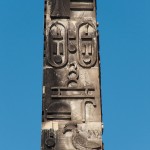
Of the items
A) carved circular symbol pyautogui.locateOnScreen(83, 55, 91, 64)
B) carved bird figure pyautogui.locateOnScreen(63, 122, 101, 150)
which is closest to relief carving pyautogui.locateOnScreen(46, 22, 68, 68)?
carved circular symbol pyautogui.locateOnScreen(83, 55, 91, 64)

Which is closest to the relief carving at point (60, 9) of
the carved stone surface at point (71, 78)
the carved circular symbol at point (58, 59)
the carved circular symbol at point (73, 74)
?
the carved stone surface at point (71, 78)

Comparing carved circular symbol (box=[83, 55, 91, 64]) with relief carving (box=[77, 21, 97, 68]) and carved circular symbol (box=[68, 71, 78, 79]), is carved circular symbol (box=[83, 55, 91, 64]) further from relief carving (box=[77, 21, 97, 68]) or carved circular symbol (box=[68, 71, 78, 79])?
carved circular symbol (box=[68, 71, 78, 79])

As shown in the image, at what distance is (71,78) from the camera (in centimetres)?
905

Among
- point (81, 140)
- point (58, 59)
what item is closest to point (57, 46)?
point (58, 59)

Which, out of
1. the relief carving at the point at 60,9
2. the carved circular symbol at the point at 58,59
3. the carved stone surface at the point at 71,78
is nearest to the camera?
the carved stone surface at the point at 71,78

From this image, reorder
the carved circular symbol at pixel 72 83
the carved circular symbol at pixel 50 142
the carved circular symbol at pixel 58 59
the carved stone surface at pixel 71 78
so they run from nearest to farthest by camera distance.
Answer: the carved circular symbol at pixel 50 142 < the carved stone surface at pixel 71 78 < the carved circular symbol at pixel 72 83 < the carved circular symbol at pixel 58 59

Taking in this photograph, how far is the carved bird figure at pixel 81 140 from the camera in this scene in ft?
27.9

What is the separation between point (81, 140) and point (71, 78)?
113 cm

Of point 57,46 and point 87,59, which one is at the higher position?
point 57,46

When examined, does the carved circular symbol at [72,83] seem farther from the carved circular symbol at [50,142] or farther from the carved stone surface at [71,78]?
the carved circular symbol at [50,142]

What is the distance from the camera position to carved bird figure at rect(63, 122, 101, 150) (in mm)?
8508

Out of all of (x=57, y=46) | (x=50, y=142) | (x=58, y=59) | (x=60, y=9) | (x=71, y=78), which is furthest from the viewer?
(x=60, y=9)

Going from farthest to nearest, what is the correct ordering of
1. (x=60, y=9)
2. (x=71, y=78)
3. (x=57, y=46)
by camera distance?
(x=60, y=9) < (x=57, y=46) < (x=71, y=78)

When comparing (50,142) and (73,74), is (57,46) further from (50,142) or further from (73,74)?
(50,142)
